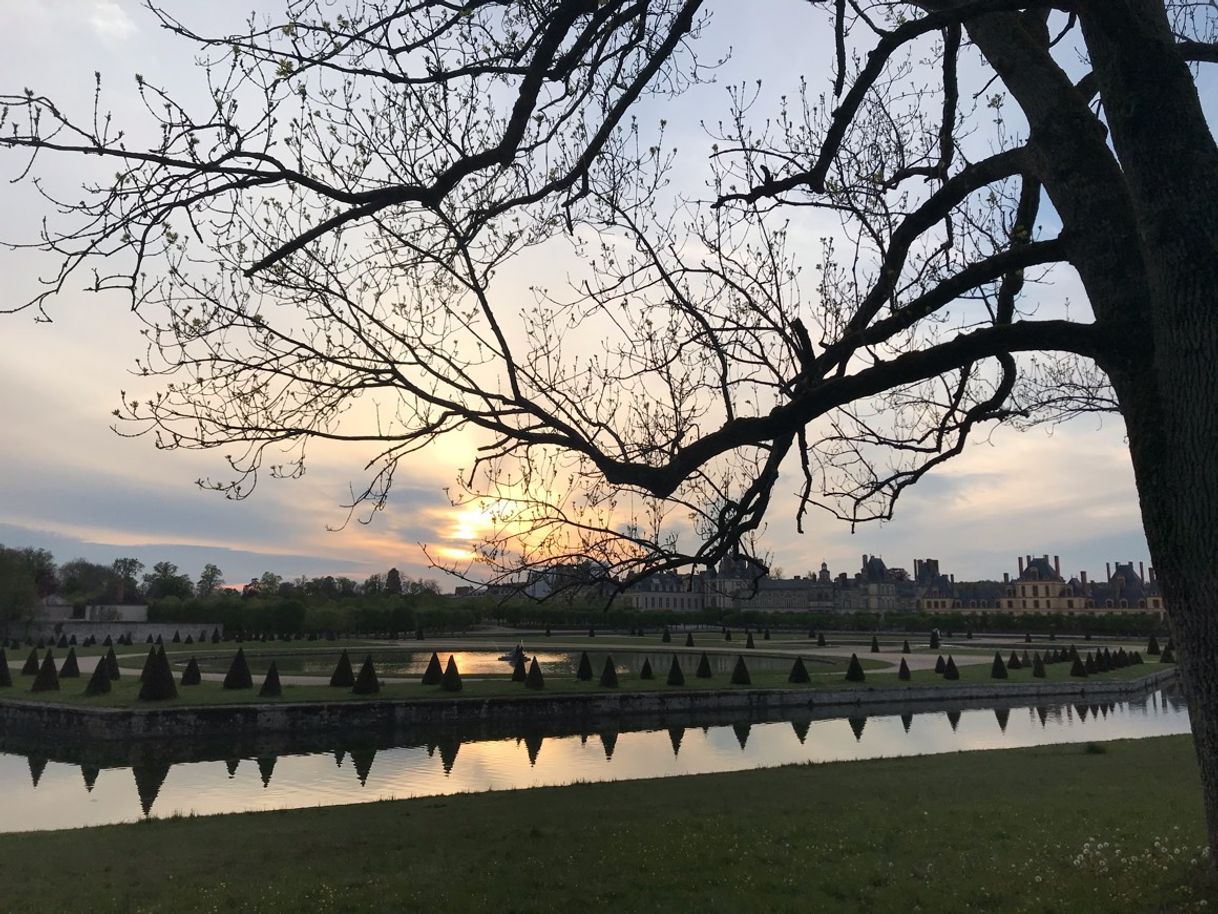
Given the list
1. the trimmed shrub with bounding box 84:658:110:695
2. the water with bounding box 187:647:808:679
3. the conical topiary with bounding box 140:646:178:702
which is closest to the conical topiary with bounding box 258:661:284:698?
the conical topiary with bounding box 140:646:178:702

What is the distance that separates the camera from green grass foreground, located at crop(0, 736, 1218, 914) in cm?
612

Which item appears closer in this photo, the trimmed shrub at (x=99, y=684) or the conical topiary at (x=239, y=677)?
the trimmed shrub at (x=99, y=684)

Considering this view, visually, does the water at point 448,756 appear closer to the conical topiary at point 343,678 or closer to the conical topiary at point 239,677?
the conical topiary at point 343,678

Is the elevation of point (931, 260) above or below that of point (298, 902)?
above

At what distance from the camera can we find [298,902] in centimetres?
645

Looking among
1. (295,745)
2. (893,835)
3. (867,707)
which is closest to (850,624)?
(867,707)

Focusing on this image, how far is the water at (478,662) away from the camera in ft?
104

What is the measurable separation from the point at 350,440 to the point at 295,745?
49.4 ft

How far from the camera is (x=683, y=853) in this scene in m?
7.63

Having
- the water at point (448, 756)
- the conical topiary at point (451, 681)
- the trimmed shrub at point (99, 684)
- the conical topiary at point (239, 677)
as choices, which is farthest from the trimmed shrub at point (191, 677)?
the conical topiary at point (451, 681)

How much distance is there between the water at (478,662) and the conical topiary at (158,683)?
25.5ft

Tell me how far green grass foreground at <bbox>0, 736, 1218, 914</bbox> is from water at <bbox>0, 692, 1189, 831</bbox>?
301cm

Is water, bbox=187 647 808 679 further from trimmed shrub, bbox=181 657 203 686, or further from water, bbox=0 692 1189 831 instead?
water, bbox=0 692 1189 831

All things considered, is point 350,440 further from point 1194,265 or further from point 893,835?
point 893,835
